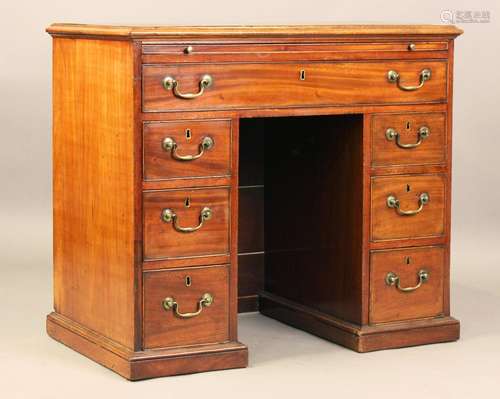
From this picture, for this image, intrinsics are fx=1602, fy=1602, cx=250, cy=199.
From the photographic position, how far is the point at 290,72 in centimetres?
458

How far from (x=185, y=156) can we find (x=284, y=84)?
0.37 meters

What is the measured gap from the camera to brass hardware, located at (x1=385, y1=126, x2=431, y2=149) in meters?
4.76

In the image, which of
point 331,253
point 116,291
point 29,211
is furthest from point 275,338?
point 29,211

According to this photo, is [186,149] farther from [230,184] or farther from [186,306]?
[186,306]

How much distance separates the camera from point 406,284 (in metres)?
4.86

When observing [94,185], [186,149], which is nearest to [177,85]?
[186,149]

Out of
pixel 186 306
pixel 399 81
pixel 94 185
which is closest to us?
pixel 186 306

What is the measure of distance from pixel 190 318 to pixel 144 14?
2296 mm

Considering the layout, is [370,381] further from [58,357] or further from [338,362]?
[58,357]

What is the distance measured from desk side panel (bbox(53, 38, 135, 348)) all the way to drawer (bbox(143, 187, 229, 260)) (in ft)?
0.19

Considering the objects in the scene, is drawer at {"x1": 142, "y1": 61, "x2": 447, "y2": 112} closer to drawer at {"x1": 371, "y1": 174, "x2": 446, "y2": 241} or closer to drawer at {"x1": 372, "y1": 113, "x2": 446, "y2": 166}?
drawer at {"x1": 372, "y1": 113, "x2": 446, "y2": 166}

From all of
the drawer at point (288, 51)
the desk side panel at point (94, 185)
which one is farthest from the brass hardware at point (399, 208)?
the desk side panel at point (94, 185)

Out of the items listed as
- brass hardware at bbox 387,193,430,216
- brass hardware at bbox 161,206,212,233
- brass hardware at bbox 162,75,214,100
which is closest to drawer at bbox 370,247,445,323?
brass hardware at bbox 387,193,430,216

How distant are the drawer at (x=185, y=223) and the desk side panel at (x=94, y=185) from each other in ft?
0.19
